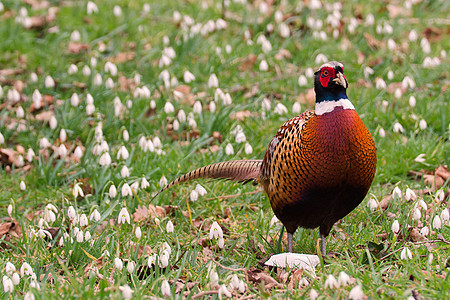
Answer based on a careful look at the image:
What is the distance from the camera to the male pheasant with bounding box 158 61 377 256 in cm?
392

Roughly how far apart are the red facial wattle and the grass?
3.31 feet

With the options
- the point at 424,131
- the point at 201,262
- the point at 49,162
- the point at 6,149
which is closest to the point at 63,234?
the point at 201,262

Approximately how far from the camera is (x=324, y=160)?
392cm

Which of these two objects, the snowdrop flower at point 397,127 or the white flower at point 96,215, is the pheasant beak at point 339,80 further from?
the snowdrop flower at point 397,127

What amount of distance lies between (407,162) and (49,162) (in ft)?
9.93

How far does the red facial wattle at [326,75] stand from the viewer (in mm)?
4000

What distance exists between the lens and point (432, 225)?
457cm

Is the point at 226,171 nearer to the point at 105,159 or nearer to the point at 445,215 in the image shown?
the point at 105,159

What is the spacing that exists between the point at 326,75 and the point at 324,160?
1.69ft

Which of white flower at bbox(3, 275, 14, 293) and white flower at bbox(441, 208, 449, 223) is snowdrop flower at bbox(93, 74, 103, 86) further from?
white flower at bbox(441, 208, 449, 223)

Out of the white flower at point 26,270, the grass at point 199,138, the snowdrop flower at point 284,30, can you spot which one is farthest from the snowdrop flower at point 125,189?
the snowdrop flower at point 284,30

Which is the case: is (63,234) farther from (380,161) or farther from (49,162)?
(380,161)

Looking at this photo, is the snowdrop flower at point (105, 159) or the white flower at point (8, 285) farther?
the snowdrop flower at point (105, 159)

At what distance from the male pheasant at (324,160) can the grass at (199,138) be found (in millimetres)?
353
